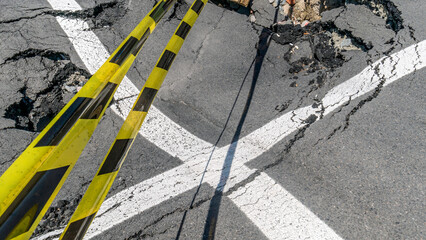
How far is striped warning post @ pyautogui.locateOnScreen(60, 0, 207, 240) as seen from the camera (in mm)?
1402

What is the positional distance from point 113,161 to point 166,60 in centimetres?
91

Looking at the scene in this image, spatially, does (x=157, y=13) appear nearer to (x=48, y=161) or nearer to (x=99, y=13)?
(x=48, y=161)

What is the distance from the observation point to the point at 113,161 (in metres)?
1.59

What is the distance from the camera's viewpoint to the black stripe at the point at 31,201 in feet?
3.32

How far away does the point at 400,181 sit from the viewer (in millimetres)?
2961

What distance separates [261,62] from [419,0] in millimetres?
2578

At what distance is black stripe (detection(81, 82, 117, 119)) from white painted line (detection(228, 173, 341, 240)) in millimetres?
1758

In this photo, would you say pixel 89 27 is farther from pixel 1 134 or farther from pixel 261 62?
pixel 261 62

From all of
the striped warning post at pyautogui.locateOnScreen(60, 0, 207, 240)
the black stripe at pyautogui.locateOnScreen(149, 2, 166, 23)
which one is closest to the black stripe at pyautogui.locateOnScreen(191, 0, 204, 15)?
the black stripe at pyautogui.locateOnScreen(149, 2, 166, 23)

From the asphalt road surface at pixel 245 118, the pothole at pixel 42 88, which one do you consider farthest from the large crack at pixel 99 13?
the pothole at pixel 42 88

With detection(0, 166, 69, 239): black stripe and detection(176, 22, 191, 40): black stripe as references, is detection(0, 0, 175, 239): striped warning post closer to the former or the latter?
detection(0, 166, 69, 239): black stripe

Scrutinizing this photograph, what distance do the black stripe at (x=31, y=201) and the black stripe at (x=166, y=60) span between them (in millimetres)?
1102

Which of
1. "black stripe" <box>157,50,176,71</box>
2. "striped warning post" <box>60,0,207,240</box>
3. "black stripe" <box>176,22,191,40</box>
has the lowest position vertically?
"striped warning post" <box>60,0,207,240</box>

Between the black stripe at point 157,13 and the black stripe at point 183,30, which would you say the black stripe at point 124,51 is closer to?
the black stripe at point 157,13
